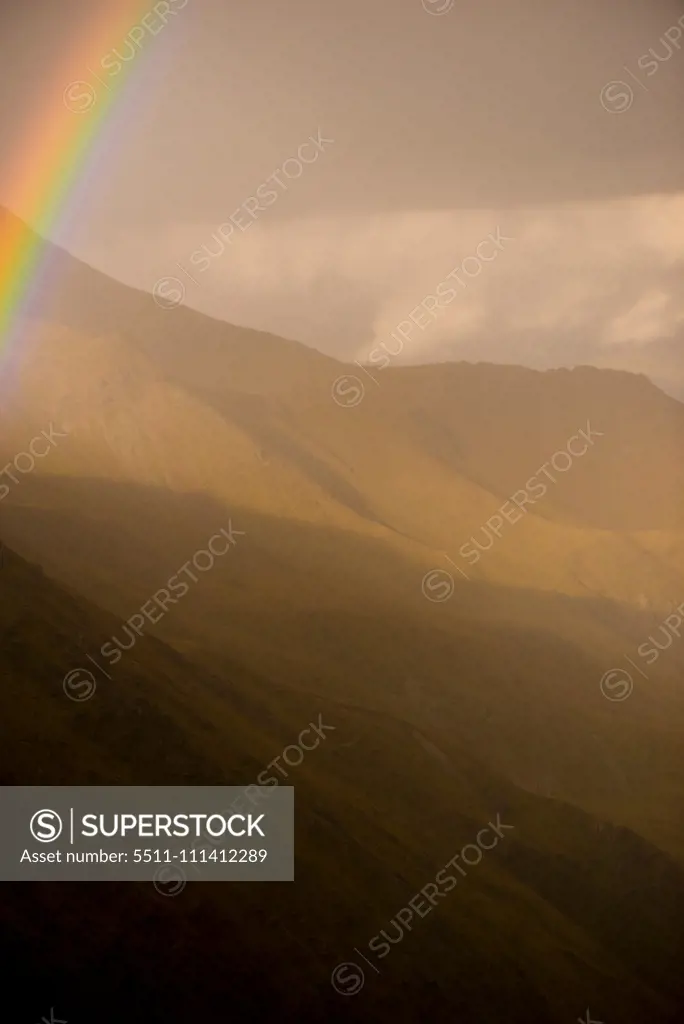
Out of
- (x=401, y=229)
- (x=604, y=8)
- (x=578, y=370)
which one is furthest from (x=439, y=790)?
(x=604, y=8)

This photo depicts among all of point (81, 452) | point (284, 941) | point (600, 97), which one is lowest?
point (284, 941)

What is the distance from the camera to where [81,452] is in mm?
5234

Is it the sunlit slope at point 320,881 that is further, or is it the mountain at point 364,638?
the mountain at point 364,638

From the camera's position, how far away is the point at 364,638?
5055 mm

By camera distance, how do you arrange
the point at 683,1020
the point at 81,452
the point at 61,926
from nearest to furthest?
the point at 61,926 < the point at 683,1020 < the point at 81,452

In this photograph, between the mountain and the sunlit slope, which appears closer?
the sunlit slope

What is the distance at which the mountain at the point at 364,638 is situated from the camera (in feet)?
14.9

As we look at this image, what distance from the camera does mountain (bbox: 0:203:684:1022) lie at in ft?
14.9

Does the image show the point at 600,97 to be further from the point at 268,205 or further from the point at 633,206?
the point at 268,205

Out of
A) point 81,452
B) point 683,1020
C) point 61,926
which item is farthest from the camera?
point 81,452

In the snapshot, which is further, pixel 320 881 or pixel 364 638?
pixel 364 638

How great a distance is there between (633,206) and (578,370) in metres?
1.05

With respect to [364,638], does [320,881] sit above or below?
below

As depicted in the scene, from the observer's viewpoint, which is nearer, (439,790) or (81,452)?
(439,790)
